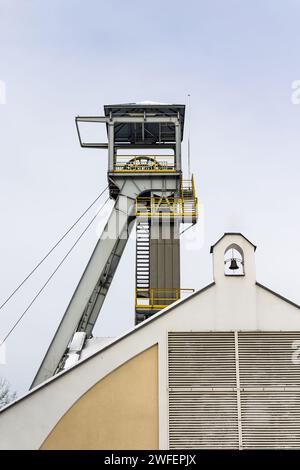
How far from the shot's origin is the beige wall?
1377 centimetres

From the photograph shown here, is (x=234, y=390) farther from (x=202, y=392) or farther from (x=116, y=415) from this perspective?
(x=116, y=415)

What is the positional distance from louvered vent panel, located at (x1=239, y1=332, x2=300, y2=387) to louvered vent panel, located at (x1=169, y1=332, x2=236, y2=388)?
318 millimetres

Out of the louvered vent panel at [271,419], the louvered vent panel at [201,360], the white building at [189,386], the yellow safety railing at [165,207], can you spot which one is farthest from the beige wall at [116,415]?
the yellow safety railing at [165,207]

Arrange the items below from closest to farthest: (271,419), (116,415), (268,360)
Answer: (116,415) → (271,419) → (268,360)

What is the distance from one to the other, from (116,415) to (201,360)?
258cm

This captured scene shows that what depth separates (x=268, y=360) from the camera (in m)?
14.6

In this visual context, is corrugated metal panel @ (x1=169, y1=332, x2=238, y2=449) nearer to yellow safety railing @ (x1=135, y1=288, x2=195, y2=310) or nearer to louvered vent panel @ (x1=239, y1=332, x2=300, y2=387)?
louvered vent panel @ (x1=239, y1=332, x2=300, y2=387)

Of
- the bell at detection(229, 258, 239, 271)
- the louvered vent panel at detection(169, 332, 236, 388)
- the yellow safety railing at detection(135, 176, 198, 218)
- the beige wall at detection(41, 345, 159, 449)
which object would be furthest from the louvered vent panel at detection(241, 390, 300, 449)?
the yellow safety railing at detection(135, 176, 198, 218)

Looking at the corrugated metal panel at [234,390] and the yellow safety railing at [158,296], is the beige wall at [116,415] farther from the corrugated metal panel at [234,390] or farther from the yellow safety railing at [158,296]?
the yellow safety railing at [158,296]

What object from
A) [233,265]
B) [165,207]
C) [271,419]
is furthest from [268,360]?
[165,207]

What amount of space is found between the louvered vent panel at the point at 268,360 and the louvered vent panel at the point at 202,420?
0.75 m

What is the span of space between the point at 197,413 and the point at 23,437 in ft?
14.2
